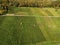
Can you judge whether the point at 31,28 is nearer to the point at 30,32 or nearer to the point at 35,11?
the point at 30,32

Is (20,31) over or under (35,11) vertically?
under

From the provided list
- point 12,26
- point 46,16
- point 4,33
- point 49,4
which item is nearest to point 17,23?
point 12,26

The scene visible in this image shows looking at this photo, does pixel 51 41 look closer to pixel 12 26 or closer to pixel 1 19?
pixel 12 26

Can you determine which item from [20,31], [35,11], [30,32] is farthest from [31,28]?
[35,11]

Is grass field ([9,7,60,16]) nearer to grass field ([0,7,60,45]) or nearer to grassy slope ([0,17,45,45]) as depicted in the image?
grass field ([0,7,60,45])

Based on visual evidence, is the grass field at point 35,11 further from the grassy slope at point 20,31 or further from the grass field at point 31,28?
the grassy slope at point 20,31

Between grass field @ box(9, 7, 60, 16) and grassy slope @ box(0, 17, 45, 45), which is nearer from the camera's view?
grassy slope @ box(0, 17, 45, 45)

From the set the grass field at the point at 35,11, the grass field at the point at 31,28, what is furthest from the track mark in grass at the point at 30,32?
the grass field at the point at 35,11

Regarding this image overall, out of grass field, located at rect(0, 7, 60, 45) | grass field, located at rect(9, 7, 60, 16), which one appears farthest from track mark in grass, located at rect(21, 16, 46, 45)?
grass field, located at rect(9, 7, 60, 16)
